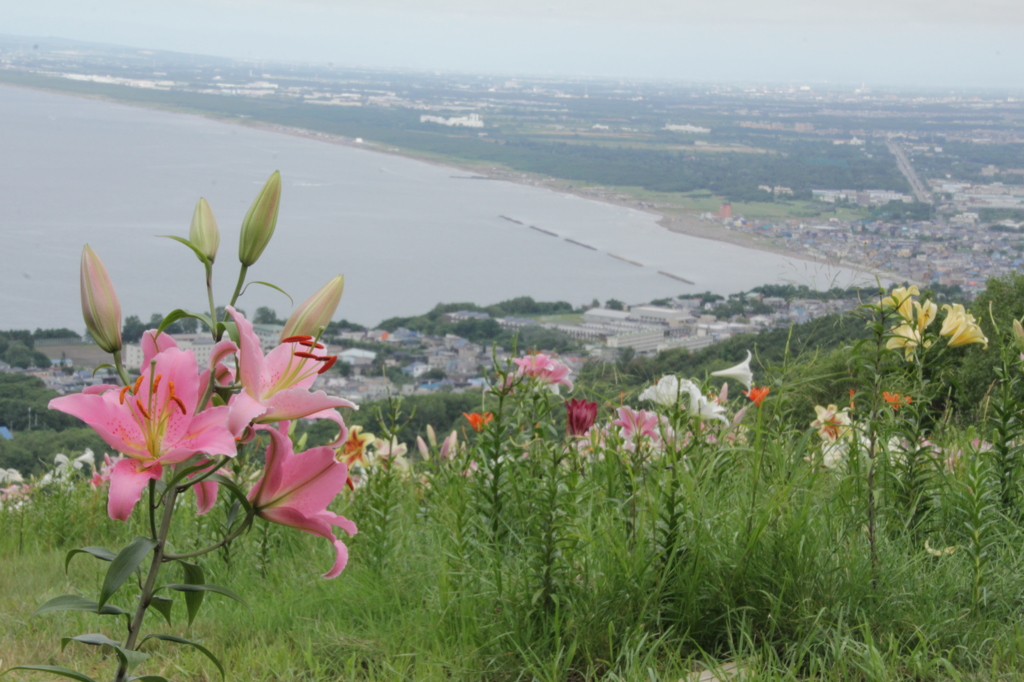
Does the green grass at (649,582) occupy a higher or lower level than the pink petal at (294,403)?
lower

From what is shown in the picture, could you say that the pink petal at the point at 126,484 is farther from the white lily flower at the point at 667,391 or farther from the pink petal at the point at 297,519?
the white lily flower at the point at 667,391

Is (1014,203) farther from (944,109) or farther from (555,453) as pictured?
(944,109)

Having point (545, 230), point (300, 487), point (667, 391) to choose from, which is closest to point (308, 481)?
point (300, 487)

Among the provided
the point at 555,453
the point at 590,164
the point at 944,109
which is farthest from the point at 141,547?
the point at 944,109

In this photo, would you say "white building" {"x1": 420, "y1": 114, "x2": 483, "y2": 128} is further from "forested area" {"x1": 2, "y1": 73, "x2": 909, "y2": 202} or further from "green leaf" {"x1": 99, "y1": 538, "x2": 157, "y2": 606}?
"green leaf" {"x1": 99, "y1": 538, "x2": 157, "y2": 606}

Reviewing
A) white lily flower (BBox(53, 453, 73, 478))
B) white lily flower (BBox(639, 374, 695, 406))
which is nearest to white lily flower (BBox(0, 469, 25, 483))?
white lily flower (BBox(53, 453, 73, 478))

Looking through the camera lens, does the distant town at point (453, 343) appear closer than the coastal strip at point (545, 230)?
Yes

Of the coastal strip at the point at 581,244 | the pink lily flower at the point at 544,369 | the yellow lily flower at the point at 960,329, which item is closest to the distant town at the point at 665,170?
the pink lily flower at the point at 544,369

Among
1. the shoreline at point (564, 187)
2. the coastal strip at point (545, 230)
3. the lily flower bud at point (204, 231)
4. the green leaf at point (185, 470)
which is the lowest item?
the coastal strip at point (545, 230)
